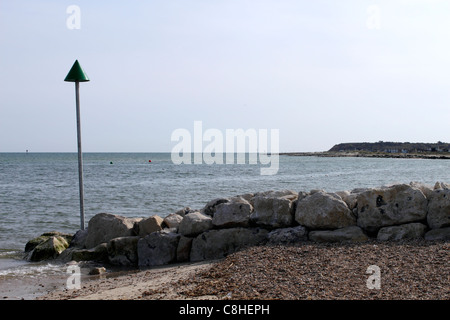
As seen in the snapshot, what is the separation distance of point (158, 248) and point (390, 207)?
4682 millimetres

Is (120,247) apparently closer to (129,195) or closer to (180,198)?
(180,198)

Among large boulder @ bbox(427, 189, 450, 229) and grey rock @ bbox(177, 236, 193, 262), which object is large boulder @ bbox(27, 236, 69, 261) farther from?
large boulder @ bbox(427, 189, 450, 229)

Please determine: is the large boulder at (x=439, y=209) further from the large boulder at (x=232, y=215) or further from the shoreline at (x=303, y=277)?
the large boulder at (x=232, y=215)

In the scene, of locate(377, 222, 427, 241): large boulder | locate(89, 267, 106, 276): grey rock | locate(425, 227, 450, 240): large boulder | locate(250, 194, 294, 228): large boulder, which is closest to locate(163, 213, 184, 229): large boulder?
locate(89, 267, 106, 276): grey rock

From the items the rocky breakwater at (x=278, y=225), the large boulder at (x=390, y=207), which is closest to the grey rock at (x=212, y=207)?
the rocky breakwater at (x=278, y=225)

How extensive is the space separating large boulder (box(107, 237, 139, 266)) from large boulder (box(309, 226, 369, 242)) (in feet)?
12.5

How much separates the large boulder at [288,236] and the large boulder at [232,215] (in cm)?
79

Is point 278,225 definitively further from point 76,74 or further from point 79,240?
point 76,74

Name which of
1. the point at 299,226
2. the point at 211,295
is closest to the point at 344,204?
the point at 299,226

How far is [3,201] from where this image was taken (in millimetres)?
21219

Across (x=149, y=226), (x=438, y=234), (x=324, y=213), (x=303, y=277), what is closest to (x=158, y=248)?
(x=149, y=226)

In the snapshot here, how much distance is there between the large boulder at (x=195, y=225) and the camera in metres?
9.39

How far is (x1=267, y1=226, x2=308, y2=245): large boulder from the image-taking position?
835cm
